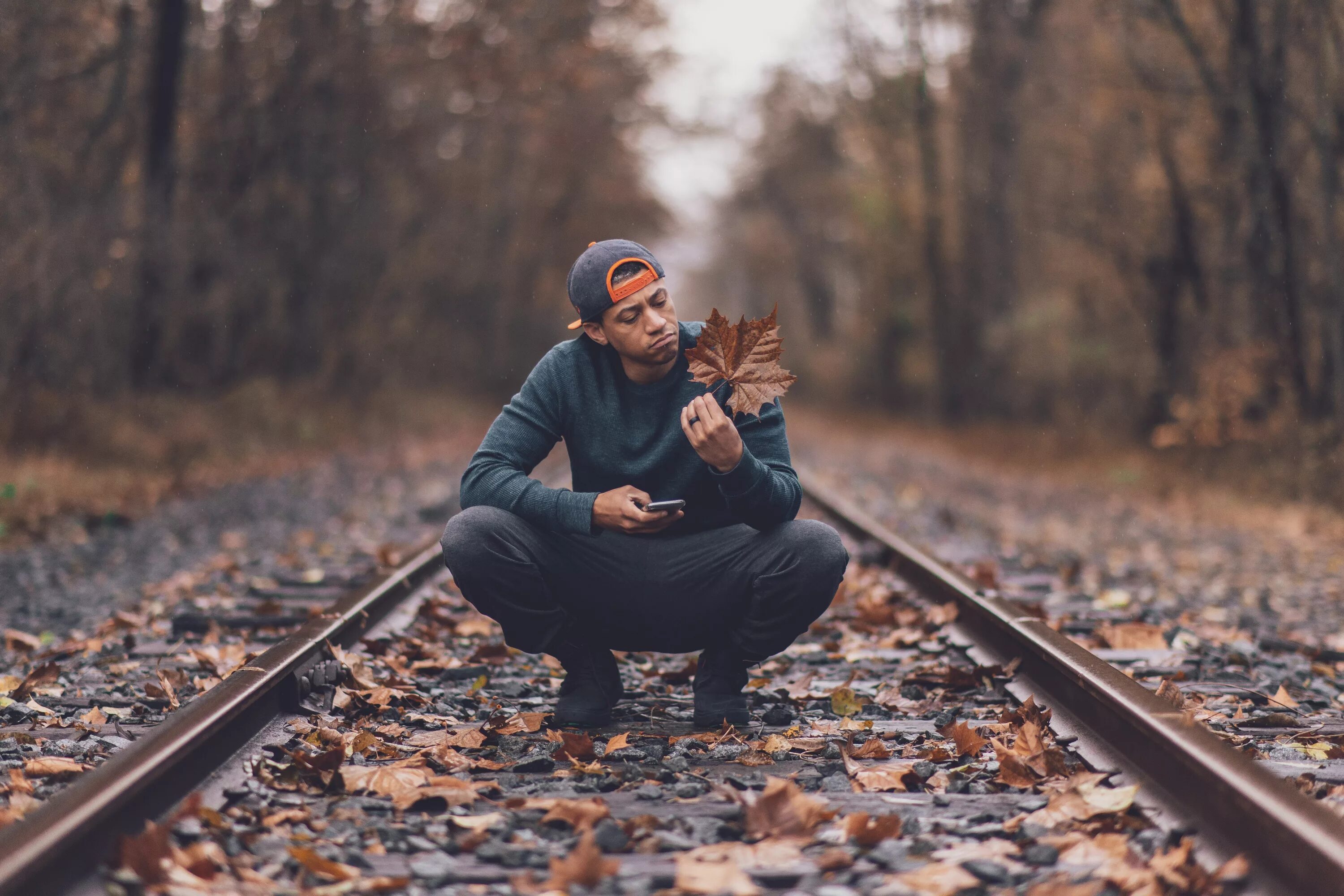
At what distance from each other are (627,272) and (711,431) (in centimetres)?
Result: 54

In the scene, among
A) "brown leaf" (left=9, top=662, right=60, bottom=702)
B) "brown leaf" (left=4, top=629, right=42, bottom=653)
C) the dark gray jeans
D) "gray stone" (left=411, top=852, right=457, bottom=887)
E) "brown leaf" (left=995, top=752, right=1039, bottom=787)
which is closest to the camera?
"gray stone" (left=411, top=852, right=457, bottom=887)

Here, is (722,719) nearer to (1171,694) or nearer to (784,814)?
(784,814)

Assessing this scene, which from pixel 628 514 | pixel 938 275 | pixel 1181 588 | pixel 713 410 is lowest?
pixel 1181 588

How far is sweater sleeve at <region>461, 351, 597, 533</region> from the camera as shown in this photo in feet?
11.6

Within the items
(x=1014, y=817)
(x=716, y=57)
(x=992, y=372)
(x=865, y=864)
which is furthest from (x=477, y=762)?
(x=716, y=57)

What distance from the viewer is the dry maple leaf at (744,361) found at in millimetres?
3414

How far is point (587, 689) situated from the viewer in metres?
3.86

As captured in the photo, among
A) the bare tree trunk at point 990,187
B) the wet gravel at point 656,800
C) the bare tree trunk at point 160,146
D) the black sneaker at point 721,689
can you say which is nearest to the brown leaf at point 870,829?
the wet gravel at point 656,800

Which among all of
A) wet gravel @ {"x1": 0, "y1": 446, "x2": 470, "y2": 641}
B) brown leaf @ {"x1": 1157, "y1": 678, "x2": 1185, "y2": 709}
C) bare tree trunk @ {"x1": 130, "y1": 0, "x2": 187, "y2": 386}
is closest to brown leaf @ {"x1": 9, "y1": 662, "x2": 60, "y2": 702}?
wet gravel @ {"x1": 0, "y1": 446, "x2": 470, "y2": 641}

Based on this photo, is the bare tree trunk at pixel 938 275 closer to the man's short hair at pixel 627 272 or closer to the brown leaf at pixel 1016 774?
the man's short hair at pixel 627 272

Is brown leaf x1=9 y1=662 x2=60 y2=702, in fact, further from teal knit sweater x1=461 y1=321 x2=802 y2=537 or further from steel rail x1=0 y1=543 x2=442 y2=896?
teal knit sweater x1=461 y1=321 x2=802 y2=537

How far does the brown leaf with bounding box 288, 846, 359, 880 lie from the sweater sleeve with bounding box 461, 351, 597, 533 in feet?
3.82

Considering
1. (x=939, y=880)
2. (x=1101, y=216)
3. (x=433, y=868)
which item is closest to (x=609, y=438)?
(x=433, y=868)

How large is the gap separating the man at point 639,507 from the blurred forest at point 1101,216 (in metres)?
5.80
